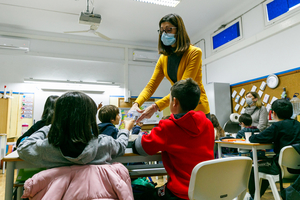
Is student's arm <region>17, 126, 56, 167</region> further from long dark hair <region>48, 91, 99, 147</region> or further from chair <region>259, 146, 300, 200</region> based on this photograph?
chair <region>259, 146, 300, 200</region>

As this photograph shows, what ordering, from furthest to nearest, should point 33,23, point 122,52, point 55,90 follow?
point 122,52
point 55,90
point 33,23

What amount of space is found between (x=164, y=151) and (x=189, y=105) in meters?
0.29

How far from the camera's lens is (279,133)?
7.14ft

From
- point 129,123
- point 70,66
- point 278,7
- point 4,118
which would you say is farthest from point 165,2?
point 4,118

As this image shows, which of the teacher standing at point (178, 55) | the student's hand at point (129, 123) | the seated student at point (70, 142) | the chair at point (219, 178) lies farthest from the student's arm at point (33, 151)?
the chair at point (219, 178)

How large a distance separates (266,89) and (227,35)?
164 centimetres

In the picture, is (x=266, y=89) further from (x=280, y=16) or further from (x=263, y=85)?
(x=280, y=16)

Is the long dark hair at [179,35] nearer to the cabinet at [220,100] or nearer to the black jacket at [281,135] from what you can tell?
the black jacket at [281,135]

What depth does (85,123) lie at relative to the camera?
1.04m

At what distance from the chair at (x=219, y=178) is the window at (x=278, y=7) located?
3.61 metres

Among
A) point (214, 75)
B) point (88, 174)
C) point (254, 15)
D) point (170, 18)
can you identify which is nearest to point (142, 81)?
point (214, 75)

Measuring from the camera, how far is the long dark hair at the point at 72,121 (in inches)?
39.3

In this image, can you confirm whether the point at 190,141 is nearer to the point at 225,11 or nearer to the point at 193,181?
the point at 193,181

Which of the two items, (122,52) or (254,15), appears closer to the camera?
(254,15)
